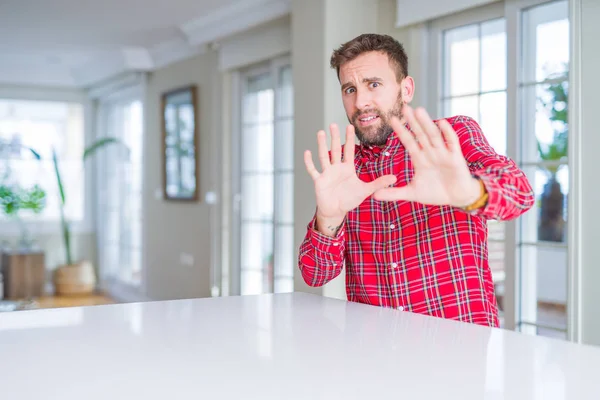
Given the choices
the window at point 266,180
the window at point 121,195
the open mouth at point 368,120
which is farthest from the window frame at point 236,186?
the open mouth at point 368,120

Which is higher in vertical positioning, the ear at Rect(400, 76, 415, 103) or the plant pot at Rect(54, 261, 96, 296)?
the ear at Rect(400, 76, 415, 103)

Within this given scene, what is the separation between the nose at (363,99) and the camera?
1686 millimetres

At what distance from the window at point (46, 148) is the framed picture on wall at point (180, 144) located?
227cm

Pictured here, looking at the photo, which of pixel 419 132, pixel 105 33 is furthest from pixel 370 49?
pixel 105 33

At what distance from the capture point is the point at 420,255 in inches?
62.3

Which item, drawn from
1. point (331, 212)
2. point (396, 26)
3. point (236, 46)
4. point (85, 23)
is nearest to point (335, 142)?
point (331, 212)

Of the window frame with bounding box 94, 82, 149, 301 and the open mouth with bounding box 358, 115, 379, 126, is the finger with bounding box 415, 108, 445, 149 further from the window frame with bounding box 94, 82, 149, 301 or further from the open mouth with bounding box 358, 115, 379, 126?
the window frame with bounding box 94, 82, 149, 301

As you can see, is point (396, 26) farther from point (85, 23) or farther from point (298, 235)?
point (85, 23)

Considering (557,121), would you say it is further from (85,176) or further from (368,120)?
(85,176)

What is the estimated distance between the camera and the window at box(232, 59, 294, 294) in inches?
194

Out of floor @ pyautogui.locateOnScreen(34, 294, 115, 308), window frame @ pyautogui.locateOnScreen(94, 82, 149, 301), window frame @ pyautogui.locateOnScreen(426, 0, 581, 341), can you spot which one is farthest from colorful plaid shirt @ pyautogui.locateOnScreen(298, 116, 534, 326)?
floor @ pyautogui.locateOnScreen(34, 294, 115, 308)

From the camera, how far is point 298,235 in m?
4.08

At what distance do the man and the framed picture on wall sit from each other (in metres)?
4.32

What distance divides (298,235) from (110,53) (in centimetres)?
407
